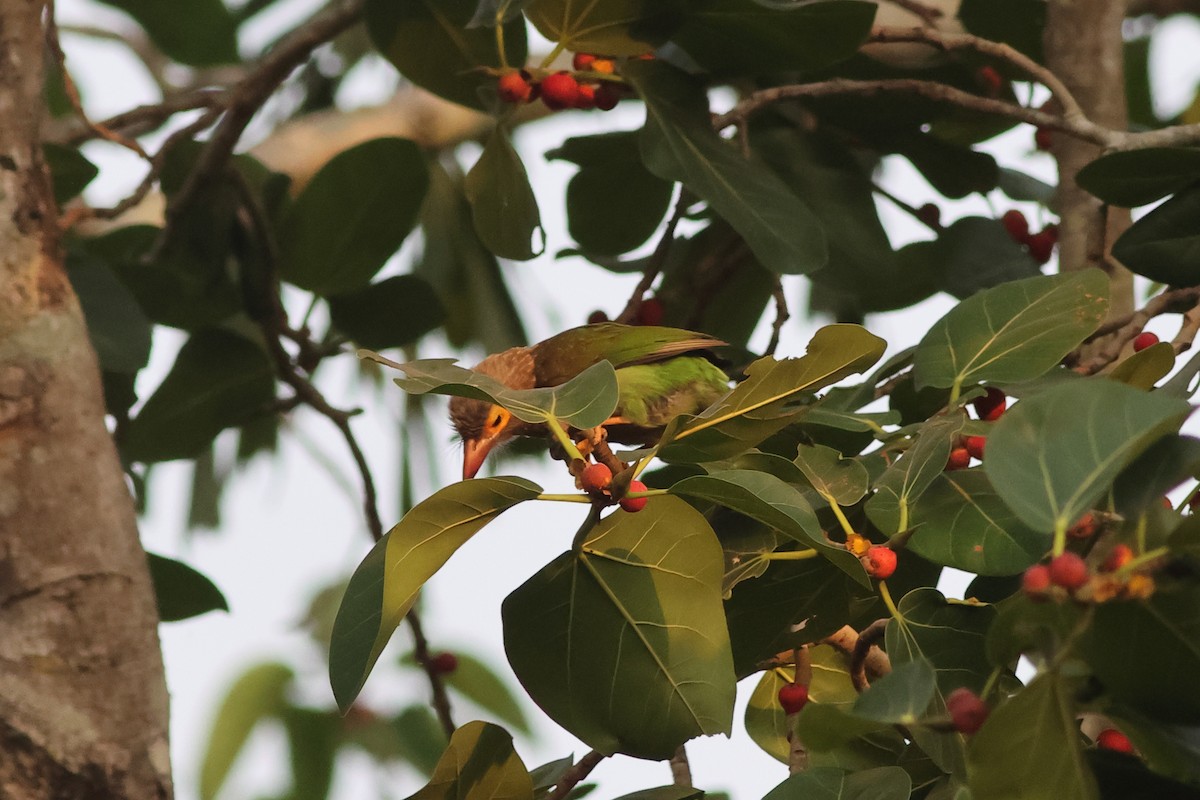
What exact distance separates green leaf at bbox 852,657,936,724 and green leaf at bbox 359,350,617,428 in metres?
0.42

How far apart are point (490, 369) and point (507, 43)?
2.74 ft

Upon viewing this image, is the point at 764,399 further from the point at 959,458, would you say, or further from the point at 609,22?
the point at 609,22

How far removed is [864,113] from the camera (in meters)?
2.58

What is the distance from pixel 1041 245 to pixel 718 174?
3.17ft

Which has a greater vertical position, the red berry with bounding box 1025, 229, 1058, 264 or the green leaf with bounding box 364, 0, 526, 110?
the green leaf with bounding box 364, 0, 526, 110

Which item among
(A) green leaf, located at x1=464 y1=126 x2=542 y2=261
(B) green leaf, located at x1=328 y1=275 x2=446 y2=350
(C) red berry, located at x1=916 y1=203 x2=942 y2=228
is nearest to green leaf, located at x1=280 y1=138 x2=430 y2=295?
(B) green leaf, located at x1=328 y1=275 x2=446 y2=350

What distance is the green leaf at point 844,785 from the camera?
1.28 m

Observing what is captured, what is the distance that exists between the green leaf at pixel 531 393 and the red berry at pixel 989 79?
5.53 feet

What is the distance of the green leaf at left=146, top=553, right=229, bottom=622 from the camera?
87.1 inches

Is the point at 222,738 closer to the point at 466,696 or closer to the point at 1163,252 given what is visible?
the point at 466,696

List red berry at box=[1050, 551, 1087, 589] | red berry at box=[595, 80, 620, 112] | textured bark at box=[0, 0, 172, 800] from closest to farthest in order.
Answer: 1. red berry at box=[1050, 551, 1087, 589]
2. textured bark at box=[0, 0, 172, 800]
3. red berry at box=[595, 80, 620, 112]

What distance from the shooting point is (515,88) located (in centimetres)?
229

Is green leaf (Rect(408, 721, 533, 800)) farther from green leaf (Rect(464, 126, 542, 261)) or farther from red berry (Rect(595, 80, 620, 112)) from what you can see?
red berry (Rect(595, 80, 620, 112))

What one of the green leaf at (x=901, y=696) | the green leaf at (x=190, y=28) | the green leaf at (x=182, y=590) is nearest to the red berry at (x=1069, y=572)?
the green leaf at (x=901, y=696)
